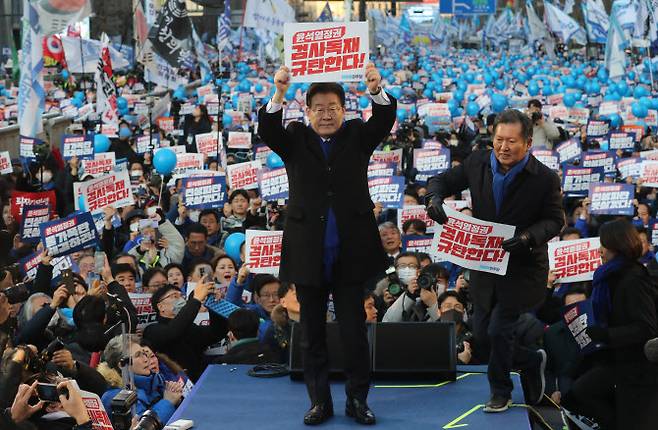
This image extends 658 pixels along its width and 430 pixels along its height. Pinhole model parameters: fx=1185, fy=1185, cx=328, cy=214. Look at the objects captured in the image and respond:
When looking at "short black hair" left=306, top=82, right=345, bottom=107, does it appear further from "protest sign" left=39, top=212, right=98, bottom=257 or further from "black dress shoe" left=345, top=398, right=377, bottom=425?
"protest sign" left=39, top=212, right=98, bottom=257

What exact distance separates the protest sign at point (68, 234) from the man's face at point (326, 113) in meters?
4.15

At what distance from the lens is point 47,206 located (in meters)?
11.0

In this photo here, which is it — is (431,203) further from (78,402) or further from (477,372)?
(78,402)

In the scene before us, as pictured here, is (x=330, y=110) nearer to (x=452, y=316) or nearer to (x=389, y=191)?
(x=452, y=316)

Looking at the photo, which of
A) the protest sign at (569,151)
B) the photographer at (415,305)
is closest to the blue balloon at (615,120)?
the protest sign at (569,151)

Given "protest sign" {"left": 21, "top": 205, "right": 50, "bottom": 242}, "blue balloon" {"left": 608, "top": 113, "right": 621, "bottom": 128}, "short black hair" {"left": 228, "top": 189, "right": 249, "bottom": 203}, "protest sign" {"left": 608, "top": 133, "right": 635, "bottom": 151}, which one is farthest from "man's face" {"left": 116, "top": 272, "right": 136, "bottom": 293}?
"blue balloon" {"left": 608, "top": 113, "right": 621, "bottom": 128}

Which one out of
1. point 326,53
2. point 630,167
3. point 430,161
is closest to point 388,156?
point 430,161

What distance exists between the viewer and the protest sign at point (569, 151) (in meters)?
15.2

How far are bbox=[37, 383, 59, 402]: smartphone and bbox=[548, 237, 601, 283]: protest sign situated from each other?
4.44 metres

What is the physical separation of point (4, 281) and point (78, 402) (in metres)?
2.81

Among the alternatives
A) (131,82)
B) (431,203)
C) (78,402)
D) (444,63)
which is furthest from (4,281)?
(444,63)

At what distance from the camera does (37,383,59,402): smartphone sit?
514cm

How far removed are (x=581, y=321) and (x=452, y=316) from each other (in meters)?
0.89

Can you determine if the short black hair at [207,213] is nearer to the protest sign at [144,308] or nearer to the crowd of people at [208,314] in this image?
the crowd of people at [208,314]
